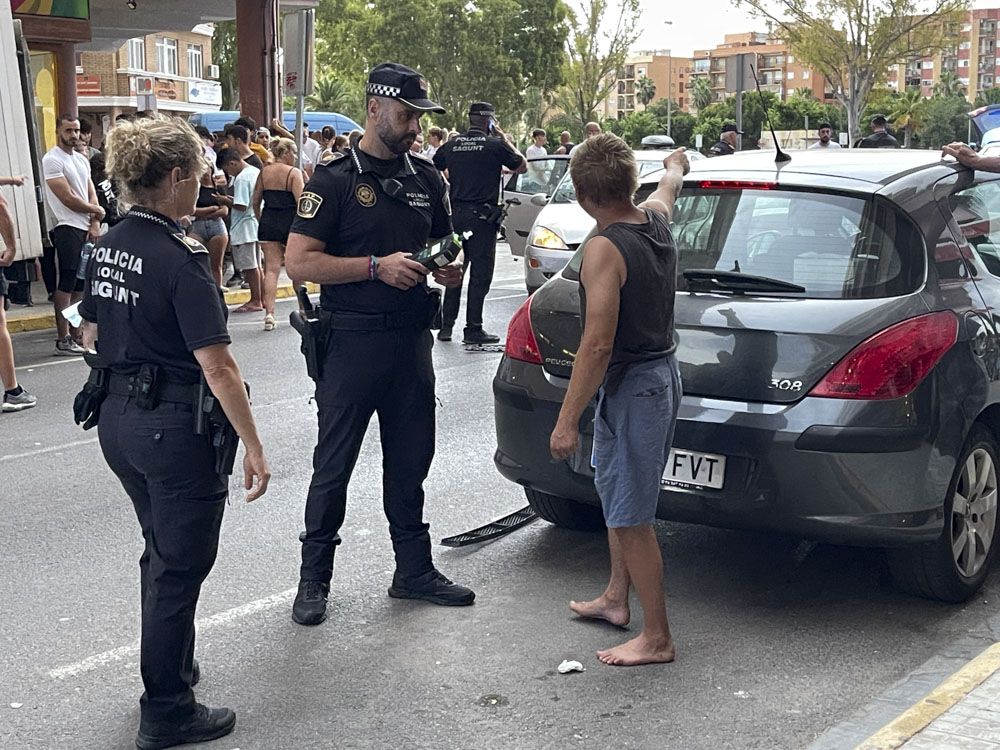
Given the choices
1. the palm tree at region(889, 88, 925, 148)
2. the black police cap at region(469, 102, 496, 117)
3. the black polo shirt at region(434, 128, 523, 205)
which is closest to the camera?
the black polo shirt at region(434, 128, 523, 205)

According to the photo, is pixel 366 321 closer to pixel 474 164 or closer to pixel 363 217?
pixel 363 217

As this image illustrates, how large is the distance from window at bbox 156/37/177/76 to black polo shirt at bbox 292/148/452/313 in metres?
64.5

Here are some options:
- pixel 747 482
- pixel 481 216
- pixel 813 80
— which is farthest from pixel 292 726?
pixel 813 80

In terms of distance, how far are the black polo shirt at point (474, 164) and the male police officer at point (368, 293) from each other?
6349 mm

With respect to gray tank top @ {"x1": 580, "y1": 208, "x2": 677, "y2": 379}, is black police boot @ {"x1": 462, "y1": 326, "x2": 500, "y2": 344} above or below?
below

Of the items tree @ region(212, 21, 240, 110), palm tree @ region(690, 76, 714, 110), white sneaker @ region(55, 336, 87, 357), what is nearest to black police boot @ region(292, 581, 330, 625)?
white sneaker @ region(55, 336, 87, 357)

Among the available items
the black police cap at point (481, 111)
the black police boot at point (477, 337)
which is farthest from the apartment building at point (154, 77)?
the black police boot at point (477, 337)

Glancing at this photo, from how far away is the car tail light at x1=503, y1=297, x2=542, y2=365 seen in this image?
5.32 meters

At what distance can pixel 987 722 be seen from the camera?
3746 mm

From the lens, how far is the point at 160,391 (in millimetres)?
3703

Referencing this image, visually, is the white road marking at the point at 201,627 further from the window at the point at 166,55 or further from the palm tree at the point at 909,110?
the palm tree at the point at 909,110

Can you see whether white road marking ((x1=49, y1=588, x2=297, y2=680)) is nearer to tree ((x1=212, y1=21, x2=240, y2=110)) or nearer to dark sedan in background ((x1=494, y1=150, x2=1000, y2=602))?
dark sedan in background ((x1=494, y1=150, x2=1000, y2=602))

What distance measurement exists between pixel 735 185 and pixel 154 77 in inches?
2463

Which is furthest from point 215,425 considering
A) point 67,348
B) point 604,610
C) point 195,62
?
point 195,62
